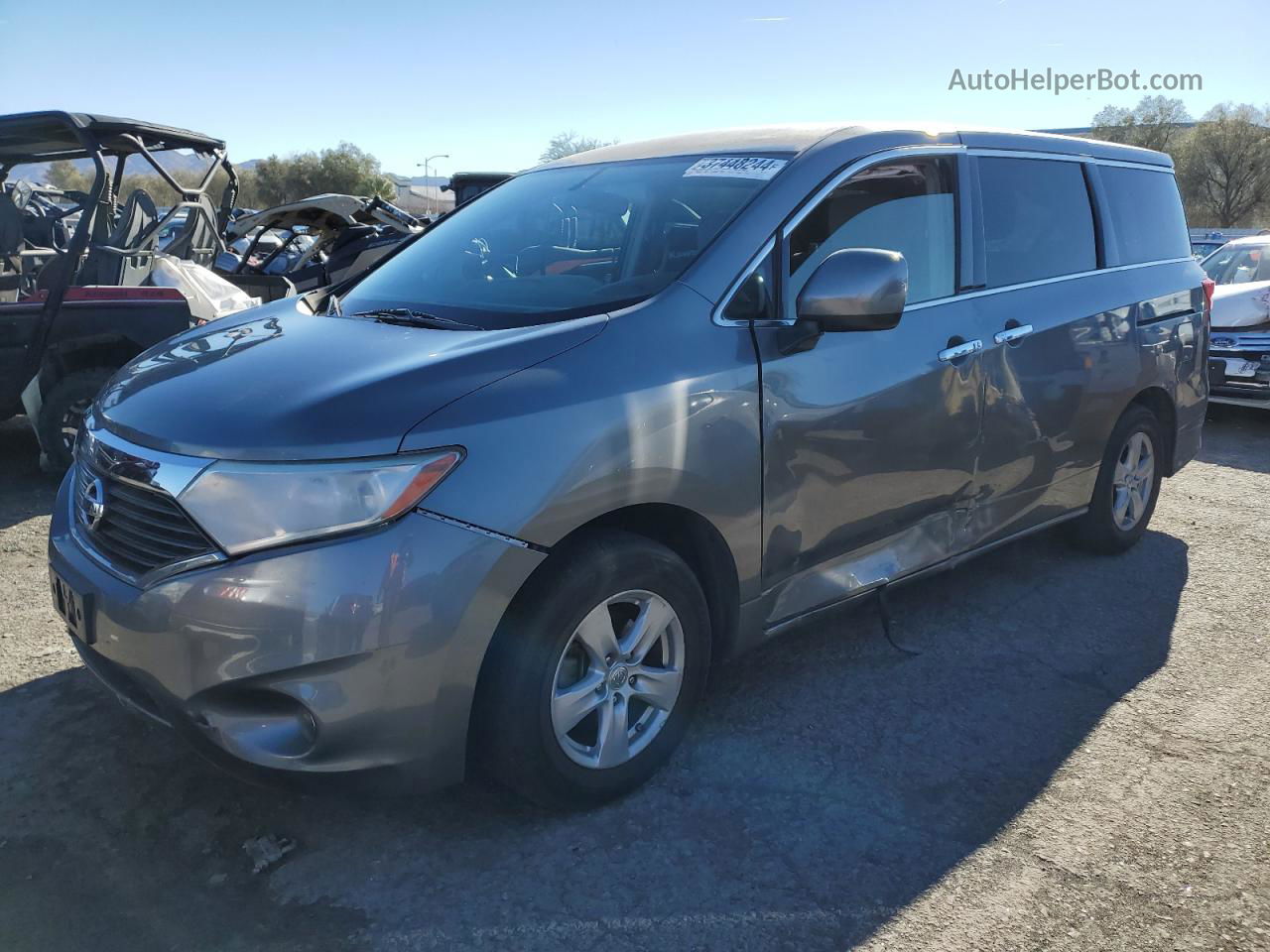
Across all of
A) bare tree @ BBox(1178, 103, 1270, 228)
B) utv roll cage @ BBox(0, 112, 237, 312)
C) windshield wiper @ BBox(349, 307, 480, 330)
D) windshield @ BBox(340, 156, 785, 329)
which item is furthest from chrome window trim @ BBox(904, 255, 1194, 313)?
bare tree @ BBox(1178, 103, 1270, 228)

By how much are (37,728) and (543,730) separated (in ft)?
5.79

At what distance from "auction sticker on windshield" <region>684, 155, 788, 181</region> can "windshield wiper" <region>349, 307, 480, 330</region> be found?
38.4 inches

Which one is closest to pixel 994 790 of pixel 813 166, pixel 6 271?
pixel 813 166

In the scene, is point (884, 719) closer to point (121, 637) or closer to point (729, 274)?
point (729, 274)

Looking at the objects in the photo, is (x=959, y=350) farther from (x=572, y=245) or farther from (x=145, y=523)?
(x=145, y=523)

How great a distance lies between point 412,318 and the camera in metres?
2.96

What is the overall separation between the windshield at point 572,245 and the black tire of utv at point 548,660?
0.71 m

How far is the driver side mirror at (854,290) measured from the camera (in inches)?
111

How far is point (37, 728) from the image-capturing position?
122 inches

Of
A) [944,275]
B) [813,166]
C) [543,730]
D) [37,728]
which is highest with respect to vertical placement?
[813,166]

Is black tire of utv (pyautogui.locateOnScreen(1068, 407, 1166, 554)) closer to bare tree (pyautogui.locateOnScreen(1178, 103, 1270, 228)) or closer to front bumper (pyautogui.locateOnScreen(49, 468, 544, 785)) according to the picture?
front bumper (pyautogui.locateOnScreen(49, 468, 544, 785))

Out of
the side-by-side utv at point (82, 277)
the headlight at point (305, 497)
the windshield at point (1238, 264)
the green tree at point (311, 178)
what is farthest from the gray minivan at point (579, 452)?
the green tree at point (311, 178)

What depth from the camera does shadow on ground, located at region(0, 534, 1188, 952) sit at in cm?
230

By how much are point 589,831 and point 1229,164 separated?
2079 inches
